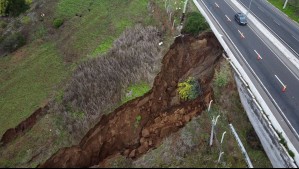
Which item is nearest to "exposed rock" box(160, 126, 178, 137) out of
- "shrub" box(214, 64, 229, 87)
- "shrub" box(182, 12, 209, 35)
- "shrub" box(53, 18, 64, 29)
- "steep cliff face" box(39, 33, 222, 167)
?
"steep cliff face" box(39, 33, 222, 167)

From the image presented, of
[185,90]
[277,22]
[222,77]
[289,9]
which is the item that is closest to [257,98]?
[222,77]

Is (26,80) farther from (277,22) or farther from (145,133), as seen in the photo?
(277,22)

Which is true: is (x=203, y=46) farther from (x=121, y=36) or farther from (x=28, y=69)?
(x=28, y=69)

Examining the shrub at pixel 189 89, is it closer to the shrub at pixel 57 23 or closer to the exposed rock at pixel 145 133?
the exposed rock at pixel 145 133

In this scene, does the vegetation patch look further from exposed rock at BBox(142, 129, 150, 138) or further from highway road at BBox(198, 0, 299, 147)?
exposed rock at BBox(142, 129, 150, 138)

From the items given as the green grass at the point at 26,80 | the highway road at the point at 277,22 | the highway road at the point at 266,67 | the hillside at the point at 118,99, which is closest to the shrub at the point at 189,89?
the hillside at the point at 118,99

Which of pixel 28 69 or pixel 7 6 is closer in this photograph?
pixel 28 69

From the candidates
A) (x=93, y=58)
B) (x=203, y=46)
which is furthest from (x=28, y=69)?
(x=203, y=46)
